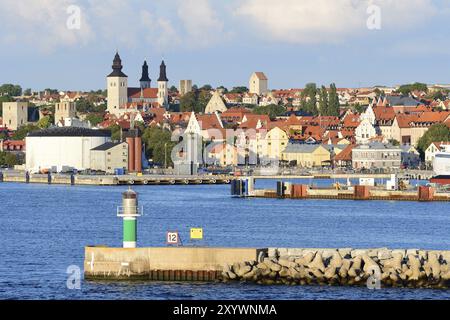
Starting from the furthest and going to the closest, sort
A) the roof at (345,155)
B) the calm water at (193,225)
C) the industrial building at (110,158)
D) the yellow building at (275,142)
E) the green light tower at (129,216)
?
the yellow building at (275,142) → the roof at (345,155) → the industrial building at (110,158) → the green light tower at (129,216) → the calm water at (193,225)

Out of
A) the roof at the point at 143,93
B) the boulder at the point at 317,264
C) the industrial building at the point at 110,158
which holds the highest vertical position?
the roof at the point at 143,93

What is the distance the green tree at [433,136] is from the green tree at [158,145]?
17.1 meters

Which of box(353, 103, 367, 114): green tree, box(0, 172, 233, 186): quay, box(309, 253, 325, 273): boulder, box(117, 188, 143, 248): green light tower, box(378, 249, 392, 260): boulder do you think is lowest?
box(309, 253, 325, 273): boulder

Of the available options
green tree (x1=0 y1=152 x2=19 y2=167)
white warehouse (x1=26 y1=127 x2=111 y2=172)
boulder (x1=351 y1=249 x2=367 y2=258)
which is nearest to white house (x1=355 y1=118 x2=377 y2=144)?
green tree (x1=0 y1=152 x2=19 y2=167)

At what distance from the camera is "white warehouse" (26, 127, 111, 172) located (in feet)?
343

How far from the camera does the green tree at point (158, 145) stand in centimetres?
11069

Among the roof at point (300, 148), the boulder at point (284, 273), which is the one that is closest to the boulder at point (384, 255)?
the boulder at point (284, 273)

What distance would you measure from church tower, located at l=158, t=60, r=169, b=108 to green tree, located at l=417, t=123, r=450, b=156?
47.2m

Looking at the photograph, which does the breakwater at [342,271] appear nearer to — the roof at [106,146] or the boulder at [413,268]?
the boulder at [413,268]

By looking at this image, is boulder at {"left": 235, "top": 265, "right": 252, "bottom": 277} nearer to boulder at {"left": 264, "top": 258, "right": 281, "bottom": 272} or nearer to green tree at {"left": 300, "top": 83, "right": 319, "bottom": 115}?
boulder at {"left": 264, "top": 258, "right": 281, "bottom": 272}

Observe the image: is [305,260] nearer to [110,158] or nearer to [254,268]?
[254,268]

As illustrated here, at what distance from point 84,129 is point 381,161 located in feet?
62.1

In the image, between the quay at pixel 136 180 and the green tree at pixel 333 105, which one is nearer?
the quay at pixel 136 180

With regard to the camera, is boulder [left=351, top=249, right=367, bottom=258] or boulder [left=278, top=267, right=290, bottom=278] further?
boulder [left=351, top=249, right=367, bottom=258]
